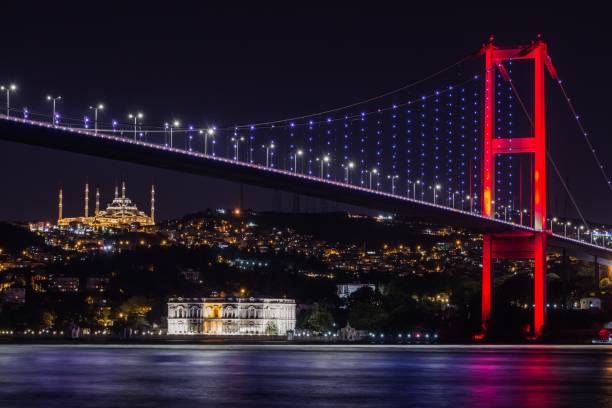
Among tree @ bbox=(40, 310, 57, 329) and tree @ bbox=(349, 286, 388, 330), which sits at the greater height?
tree @ bbox=(349, 286, 388, 330)

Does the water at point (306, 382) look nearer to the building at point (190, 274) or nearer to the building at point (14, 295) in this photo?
the building at point (14, 295)

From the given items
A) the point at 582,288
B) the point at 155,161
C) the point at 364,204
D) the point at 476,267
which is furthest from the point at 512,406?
the point at 476,267

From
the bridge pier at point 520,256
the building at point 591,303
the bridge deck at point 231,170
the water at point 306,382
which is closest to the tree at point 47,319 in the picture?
the building at point 591,303

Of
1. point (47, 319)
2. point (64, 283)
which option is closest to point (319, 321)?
point (47, 319)

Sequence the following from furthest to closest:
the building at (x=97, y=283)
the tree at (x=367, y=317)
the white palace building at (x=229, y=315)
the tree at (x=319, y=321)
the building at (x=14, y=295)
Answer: the building at (x=97, y=283)
the building at (x=14, y=295)
the white palace building at (x=229, y=315)
the tree at (x=319, y=321)
the tree at (x=367, y=317)

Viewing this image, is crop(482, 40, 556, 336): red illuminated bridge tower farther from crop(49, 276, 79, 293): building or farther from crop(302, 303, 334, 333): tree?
crop(49, 276, 79, 293): building

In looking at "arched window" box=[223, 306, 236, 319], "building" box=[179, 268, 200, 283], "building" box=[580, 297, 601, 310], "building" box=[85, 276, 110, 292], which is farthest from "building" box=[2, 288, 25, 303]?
"building" box=[580, 297, 601, 310]

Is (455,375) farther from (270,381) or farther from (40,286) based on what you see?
(40,286)

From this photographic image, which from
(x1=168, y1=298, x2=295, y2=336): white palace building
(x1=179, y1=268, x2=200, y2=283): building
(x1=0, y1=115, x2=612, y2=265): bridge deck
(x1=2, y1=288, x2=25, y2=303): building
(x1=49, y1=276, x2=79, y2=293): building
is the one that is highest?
(x1=0, y1=115, x2=612, y2=265): bridge deck
